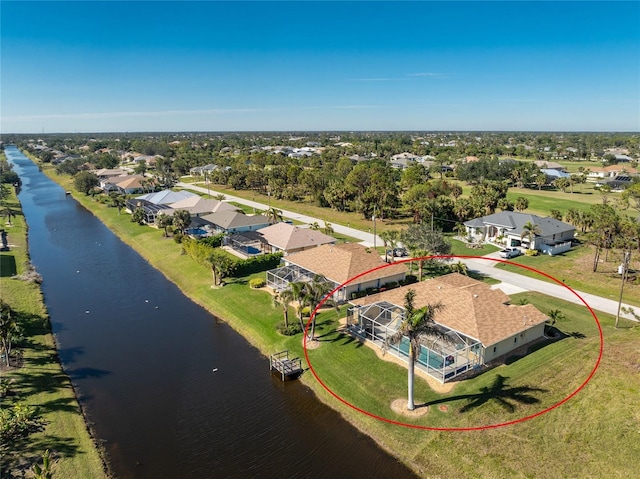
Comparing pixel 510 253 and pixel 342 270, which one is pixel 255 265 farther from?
pixel 510 253

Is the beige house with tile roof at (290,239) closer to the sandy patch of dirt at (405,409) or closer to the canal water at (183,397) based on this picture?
the canal water at (183,397)

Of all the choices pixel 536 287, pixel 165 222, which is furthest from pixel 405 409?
pixel 165 222

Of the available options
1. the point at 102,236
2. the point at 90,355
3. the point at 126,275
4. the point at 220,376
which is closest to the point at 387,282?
the point at 220,376

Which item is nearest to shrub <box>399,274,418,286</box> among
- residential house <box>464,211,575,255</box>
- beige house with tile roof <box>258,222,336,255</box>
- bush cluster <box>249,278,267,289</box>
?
beige house with tile roof <box>258,222,336,255</box>

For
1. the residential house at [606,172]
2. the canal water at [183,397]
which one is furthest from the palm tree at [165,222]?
the residential house at [606,172]

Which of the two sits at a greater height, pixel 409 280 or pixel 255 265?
pixel 255 265

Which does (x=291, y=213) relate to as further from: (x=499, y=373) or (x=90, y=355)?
(x=499, y=373)
